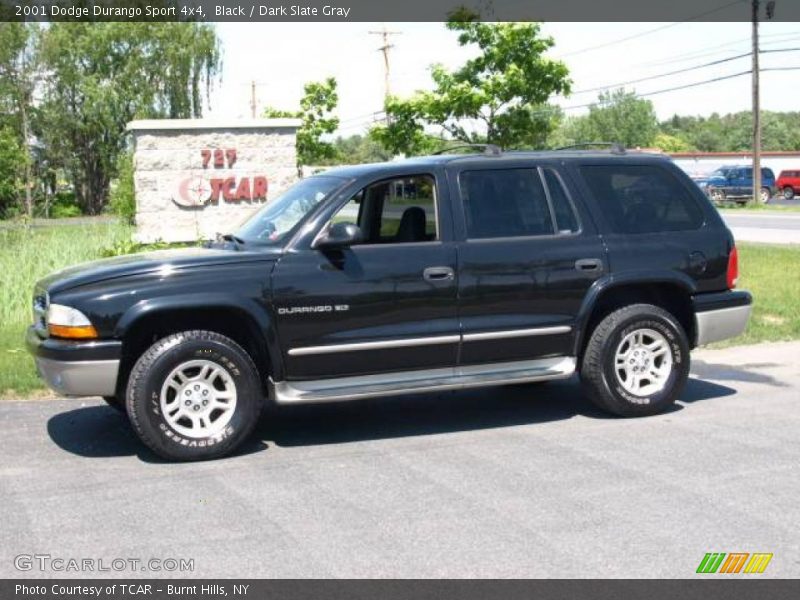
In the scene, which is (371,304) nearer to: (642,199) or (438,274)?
Result: (438,274)

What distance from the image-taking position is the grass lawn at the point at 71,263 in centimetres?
1023

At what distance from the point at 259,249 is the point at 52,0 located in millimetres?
48520

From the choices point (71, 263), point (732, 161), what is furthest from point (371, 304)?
point (732, 161)

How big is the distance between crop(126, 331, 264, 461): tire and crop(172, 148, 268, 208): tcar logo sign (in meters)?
13.5

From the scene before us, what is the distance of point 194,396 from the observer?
682 centimetres

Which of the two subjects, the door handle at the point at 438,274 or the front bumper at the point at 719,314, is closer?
the door handle at the point at 438,274

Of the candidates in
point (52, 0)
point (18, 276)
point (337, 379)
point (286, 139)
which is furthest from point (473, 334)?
point (52, 0)

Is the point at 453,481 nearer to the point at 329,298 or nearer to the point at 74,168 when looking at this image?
the point at 329,298

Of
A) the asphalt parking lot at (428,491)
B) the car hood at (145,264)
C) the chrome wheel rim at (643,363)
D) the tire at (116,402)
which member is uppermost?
the car hood at (145,264)

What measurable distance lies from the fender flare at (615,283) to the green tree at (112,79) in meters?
45.7

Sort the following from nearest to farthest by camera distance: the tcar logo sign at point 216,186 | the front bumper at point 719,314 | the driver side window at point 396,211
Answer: the driver side window at point 396,211 → the front bumper at point 719,314 → the tcar logo sign at point 216,186

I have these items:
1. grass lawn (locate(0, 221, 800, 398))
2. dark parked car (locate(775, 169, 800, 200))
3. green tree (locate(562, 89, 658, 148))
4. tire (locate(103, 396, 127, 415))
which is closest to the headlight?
tire (locate(103, 396, 127, 415))

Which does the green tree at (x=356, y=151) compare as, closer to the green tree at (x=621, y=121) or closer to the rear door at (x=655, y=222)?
the green tree at (x=621, y=121)

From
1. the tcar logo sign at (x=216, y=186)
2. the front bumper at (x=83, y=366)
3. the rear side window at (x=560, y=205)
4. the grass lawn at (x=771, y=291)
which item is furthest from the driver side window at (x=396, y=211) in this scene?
the tcar logo sign at (x=216, y=186)
